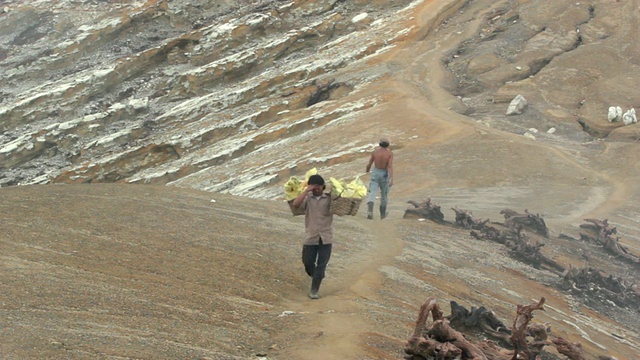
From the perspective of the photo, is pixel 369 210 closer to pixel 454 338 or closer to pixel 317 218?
pixel 317 218

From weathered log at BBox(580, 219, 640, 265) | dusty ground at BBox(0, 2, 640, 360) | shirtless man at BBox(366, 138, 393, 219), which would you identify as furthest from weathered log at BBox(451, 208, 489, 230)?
weathered log at BBox(580, 219, 640, 265)

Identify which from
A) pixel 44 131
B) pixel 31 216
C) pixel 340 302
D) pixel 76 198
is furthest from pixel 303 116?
pixel 340 302

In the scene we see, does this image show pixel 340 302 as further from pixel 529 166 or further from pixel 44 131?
pixel 44 131

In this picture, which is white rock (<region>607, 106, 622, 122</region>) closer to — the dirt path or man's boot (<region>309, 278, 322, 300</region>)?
the dirt path

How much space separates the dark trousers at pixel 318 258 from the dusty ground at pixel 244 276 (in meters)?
0.28

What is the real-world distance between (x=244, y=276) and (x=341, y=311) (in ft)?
4.86

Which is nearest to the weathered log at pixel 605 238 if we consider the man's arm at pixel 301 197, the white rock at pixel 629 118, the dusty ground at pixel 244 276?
the dusty ground at pixel 244 276

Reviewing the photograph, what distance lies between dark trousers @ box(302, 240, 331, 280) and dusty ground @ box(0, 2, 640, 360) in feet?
0.92

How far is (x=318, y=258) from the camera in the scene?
27.2 feet

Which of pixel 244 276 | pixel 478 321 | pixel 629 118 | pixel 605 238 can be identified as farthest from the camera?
pixel 629 118

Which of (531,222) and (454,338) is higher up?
(454,338)

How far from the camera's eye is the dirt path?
21.0 feet

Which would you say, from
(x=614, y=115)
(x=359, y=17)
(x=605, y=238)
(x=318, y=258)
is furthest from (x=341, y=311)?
(x=359, y=17)

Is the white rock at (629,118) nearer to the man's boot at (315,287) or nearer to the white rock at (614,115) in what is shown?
the white rock at (614,115)
